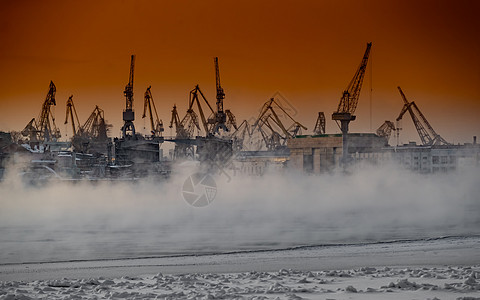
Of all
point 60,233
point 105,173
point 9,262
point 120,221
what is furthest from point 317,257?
point 105,173

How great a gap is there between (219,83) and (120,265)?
16830 cm

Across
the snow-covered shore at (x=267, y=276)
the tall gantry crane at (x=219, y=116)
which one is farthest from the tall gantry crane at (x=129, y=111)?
the snow-covered shore at (x=267, y=276)

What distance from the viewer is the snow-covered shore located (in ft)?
68.4

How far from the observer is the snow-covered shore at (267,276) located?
2084 centimetres

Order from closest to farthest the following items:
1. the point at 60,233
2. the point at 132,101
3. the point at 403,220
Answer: the point at 60,233 < the point at 403,220 < the point at 132,101

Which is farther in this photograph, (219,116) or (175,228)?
(219,116)

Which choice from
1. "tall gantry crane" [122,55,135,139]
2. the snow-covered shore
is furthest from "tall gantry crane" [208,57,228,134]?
the snow-covered shore

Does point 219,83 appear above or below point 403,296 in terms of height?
above

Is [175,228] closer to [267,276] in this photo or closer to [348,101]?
[267,276]

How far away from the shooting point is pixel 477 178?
193000 mm

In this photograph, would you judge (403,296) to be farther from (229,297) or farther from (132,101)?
(132,101)

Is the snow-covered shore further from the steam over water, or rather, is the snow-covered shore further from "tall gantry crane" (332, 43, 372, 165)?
"tall gantry crane" (332, 43, 372, 165)

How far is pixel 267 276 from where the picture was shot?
82.0 feet

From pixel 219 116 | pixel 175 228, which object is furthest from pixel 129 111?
pixel 175 228
